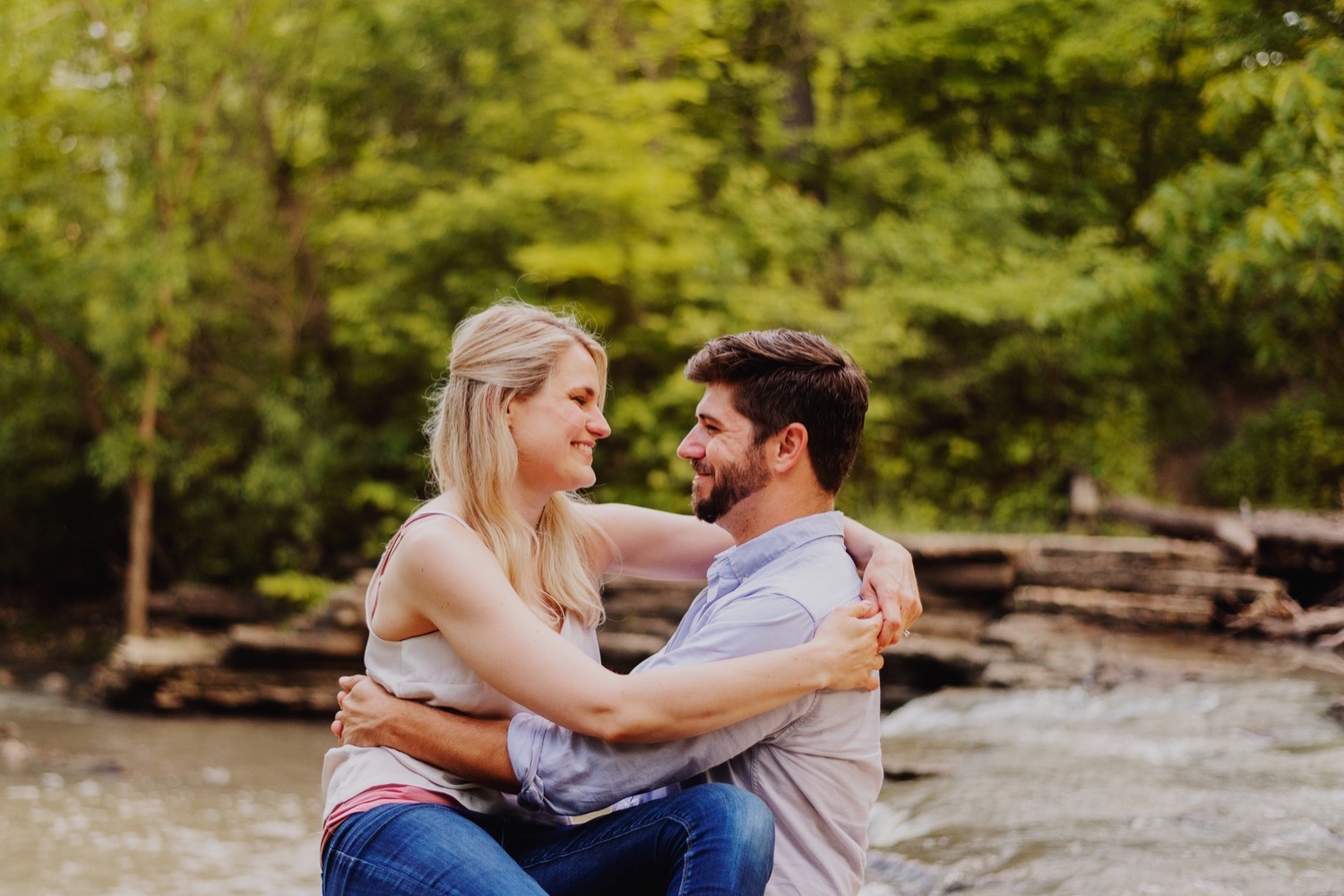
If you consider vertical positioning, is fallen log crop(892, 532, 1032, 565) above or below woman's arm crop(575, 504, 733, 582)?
below

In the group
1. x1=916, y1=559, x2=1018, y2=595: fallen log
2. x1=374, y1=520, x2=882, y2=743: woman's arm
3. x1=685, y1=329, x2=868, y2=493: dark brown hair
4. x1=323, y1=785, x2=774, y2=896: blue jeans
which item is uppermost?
x1=685, y1=329, x2=868, y2=493: dark brown hair

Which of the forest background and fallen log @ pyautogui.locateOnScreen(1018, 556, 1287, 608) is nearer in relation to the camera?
fallen log @ pyautogui.locateOnScreen(1018, 556, 1287, 608)

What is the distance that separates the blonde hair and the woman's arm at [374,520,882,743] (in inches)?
6.0

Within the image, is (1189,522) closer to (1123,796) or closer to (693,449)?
(1123,796)

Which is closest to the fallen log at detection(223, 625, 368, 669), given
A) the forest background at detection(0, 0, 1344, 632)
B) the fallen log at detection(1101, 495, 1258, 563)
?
the forest background at detection(0, 0, 1344, 632)

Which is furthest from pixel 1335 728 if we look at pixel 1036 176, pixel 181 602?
pixel 181 602

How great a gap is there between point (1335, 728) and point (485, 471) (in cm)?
455

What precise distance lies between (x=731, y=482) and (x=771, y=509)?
10cm

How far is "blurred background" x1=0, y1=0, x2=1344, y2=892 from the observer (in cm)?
1248

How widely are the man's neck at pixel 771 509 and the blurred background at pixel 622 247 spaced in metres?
9.30

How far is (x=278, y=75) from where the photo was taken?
49.9ft

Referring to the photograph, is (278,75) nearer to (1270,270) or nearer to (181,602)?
(181,602)

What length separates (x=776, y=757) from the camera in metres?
2.32

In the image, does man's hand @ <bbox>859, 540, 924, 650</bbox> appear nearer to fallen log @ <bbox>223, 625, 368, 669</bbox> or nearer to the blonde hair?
the blonde hair
